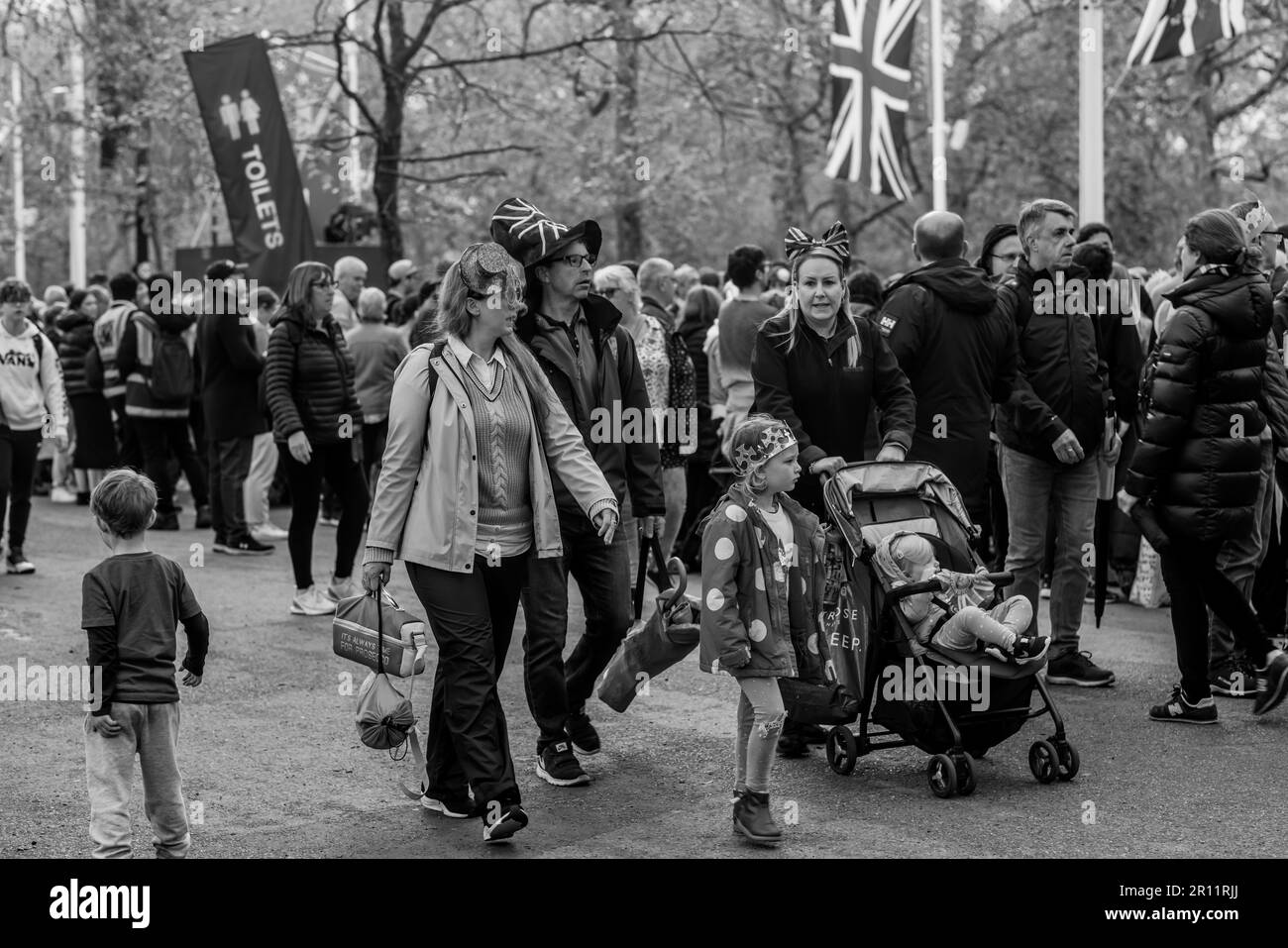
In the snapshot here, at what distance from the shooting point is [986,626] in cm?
649

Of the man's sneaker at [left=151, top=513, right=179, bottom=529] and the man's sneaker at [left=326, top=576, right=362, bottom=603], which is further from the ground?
the man's sneaker at [left=151, top=513, right=179, bottom=529]

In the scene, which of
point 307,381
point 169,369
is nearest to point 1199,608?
point 307,381

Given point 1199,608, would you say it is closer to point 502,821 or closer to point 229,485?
point 502,821

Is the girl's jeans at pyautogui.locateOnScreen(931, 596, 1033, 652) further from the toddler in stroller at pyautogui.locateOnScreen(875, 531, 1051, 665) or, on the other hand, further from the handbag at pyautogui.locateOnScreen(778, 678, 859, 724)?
the handbag at pyautogui.locateOnScreen(778, 678, 859, 724)

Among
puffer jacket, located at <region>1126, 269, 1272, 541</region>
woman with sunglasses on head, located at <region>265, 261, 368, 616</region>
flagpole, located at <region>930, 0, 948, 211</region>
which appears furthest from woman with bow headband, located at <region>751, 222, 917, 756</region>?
flagpole, located at <region>930, 0, 948, 211</region>

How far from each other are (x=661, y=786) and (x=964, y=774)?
1189 mm

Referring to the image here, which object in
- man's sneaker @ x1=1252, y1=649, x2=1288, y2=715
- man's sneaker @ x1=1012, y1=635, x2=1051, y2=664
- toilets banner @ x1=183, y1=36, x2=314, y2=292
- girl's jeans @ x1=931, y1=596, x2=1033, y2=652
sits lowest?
man's sneaker @ x1=1252, y1=649, x2=1288, y2=715

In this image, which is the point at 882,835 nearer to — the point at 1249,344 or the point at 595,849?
the point at 595,849

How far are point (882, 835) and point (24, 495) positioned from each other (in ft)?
25.6

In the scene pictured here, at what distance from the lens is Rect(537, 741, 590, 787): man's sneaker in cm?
678

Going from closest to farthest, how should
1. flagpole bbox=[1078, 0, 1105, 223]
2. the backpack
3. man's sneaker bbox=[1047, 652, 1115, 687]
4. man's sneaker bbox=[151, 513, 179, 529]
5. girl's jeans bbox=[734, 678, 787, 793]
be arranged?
girl's jeans bbox=[734, 678, 787, 793]
man's sneaker bbox=[1047, 652, 1115, 687]
the backpack
man's sneaker bbox=[151, 513, 179, 529]
flagpole bbox=[1078, 0, 1105, 223]

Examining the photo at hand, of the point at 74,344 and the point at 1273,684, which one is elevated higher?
the point at 74,344

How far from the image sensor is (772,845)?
591 centimetres

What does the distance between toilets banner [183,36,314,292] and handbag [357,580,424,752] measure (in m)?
9.76
